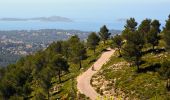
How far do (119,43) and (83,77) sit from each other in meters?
15.7

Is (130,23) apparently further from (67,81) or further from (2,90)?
(2,90)

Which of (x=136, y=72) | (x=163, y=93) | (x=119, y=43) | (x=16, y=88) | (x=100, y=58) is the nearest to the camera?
(x=163, y=93)

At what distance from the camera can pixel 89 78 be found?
97.6 meters

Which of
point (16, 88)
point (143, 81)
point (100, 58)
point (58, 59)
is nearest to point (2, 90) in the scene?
point (16, 88)

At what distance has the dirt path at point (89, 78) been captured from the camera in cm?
8506

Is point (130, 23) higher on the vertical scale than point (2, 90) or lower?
higher

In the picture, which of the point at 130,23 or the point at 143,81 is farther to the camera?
the point at 130,23

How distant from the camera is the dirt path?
85062mm

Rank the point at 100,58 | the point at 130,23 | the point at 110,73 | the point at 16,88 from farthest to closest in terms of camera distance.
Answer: the point at 130,23 < the point at 100,58 < the point at 16,88 < the point at 110,73

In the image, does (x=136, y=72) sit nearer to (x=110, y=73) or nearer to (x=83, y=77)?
(x=110, y=73)

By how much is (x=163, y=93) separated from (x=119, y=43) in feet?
116

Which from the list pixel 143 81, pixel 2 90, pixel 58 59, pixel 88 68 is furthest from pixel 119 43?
pixel 2 90

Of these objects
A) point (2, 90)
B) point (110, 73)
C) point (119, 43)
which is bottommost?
point (2, 90)

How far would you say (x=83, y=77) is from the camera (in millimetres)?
99250
